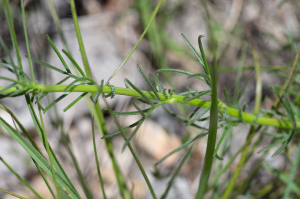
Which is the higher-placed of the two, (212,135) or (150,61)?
(212,135)

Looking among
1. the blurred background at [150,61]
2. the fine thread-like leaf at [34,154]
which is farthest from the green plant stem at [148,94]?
the blurred background at [150,61]

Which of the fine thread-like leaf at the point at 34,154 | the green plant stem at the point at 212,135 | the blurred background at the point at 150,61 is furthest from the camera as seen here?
the blurred background at the point at 150,61

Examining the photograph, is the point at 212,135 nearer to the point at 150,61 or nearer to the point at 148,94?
the point at 148,94

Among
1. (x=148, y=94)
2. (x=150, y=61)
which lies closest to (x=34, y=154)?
(x=148, y=94)

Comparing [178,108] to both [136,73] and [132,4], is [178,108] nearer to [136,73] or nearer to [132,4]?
[136,73]

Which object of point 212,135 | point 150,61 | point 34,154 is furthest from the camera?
point 150,61

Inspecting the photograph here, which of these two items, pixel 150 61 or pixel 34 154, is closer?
pixel 34 154

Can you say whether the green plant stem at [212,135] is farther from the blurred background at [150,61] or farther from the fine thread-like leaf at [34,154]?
the blurred background at [150,61]

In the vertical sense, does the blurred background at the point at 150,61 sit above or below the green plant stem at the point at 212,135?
below

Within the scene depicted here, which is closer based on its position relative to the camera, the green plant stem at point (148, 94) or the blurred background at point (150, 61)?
the green plant stem at point (148, 94)
